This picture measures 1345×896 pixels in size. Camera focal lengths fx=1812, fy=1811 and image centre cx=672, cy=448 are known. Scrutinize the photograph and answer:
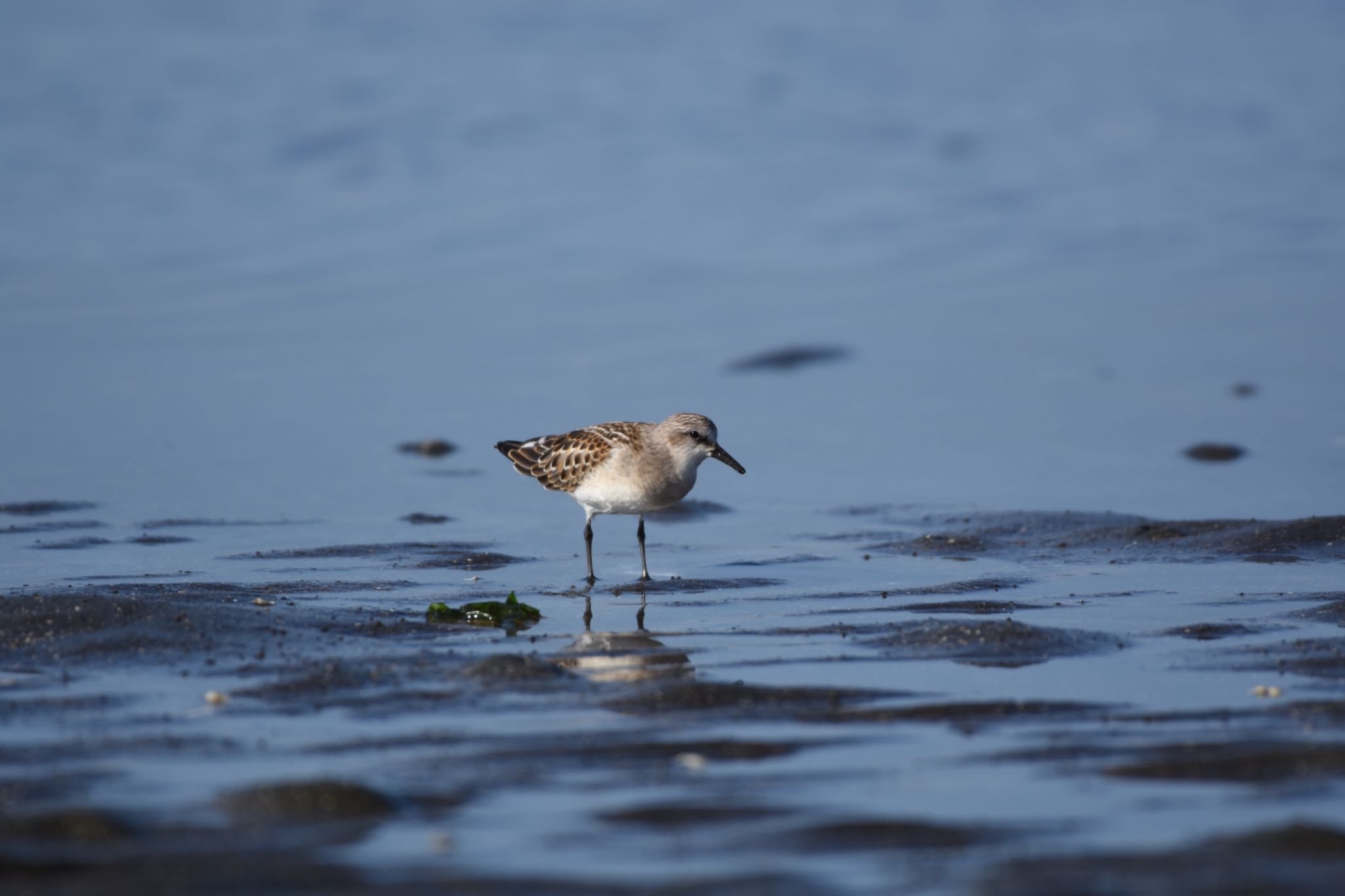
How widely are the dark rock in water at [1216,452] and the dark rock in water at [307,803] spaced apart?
A: 27.6 ft

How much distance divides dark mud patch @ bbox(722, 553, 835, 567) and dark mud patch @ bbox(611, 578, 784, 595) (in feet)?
1.30

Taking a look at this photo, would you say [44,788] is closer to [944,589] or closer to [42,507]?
[944,589]

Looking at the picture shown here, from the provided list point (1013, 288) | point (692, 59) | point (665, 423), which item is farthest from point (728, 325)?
point (692, 59)

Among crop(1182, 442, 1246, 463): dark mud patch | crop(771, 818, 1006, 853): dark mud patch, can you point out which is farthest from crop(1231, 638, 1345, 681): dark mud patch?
crop(1182, 442, 1246, 463): dark mud patch

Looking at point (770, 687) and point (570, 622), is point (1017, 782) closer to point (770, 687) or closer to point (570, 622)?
point (770, 687)

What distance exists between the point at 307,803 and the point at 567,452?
5384 mm

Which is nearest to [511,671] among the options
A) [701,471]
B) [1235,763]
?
[1235,763]

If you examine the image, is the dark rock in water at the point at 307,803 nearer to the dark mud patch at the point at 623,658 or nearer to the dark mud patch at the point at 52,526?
the dark mud patch at the point at 623,658

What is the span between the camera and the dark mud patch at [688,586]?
9.14 m

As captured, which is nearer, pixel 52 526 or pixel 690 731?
pixel 690 731

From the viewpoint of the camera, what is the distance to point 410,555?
987 centimetres

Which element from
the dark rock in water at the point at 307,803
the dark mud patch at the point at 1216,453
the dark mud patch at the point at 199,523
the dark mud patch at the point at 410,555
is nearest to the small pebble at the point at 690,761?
the dark rock in water at the point at 307,803

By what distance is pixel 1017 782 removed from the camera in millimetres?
5527

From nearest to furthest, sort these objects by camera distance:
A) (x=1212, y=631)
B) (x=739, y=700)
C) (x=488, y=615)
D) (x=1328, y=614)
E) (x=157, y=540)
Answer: (x=739, y=700) < (x=1212, y=631) < (x=1328, y=614) < (x=488, y=615) < (x=157, y=540)
